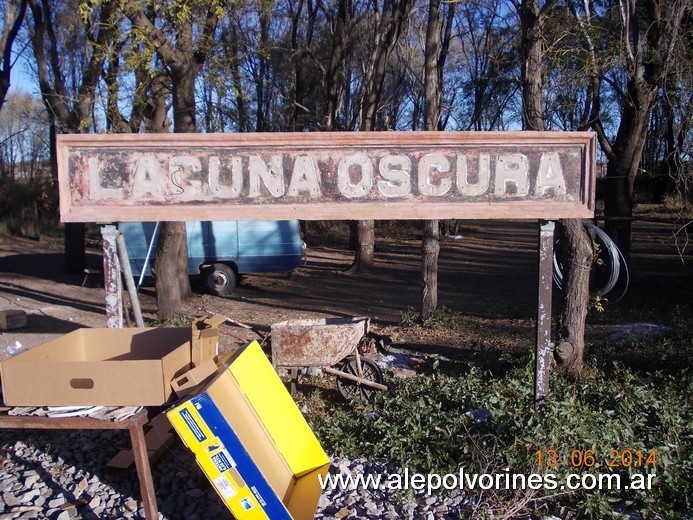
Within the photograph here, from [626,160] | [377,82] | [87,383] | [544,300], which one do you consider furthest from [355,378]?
[377,82]

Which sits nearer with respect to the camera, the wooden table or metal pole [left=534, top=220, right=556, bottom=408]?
the wooden table

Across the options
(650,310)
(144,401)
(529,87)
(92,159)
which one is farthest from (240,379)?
(650,310)

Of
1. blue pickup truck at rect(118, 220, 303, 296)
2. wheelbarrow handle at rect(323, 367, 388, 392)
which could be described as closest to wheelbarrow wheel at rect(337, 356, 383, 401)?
wheelbarrow handle at rect(323, 367, 388, 392)

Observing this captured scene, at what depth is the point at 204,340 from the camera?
4.55 m

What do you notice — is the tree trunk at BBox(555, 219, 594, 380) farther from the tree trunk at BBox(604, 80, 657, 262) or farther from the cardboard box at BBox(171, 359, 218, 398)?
the tree trunk at BBox(604, 80, 657, 262)

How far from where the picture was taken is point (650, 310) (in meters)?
10.3

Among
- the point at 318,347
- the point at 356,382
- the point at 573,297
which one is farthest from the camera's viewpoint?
the point at 573,297

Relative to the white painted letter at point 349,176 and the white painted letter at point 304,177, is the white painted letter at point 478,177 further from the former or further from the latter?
the white painted letter at point 304,177

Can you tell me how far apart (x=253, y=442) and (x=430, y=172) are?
8.63 ft

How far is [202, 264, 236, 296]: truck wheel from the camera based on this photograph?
13.1 m

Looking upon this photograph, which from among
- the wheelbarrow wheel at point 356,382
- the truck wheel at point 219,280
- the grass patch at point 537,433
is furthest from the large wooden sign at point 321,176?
the truck wheel at point 219,280

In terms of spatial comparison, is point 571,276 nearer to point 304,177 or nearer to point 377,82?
point 304,177

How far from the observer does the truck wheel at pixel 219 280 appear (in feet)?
43.1

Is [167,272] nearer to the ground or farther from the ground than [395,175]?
nearer to the ground
